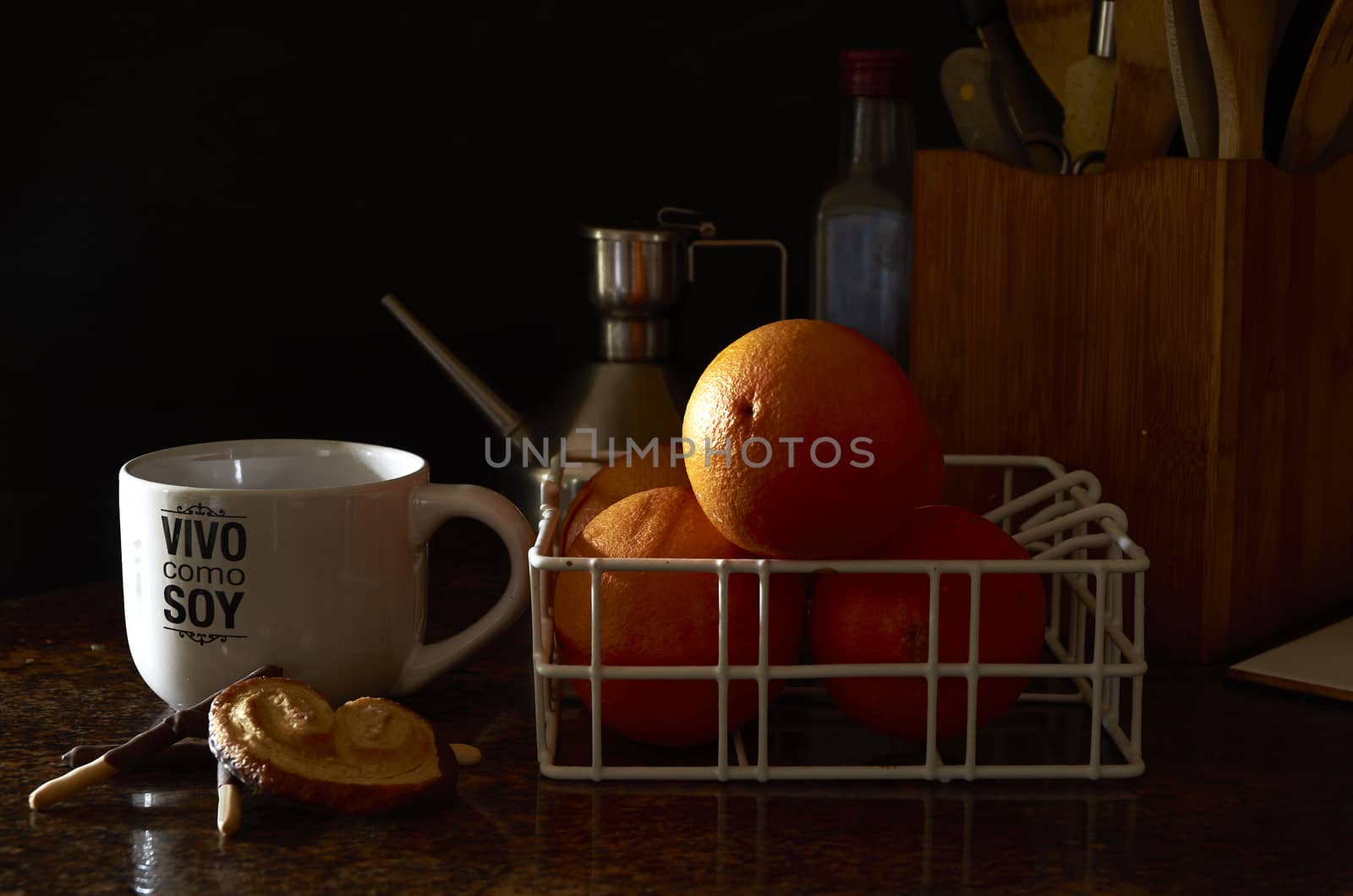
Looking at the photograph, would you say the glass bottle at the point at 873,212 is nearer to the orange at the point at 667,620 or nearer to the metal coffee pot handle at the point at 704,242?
the metal coffee pot handle at the point at 704,242

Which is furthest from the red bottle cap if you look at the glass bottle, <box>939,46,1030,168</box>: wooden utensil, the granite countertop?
the granite countertop

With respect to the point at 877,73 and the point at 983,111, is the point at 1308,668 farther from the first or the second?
the point at 877,73

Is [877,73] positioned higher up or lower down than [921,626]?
higher up

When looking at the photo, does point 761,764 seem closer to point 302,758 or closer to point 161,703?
point 302,758

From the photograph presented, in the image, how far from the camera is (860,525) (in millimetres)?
524

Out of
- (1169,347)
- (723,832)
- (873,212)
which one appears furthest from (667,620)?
(873,212)

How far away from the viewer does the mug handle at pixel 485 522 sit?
60 centimetres

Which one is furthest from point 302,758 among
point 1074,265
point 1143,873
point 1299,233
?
point 1299,233

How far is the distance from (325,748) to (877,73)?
0.57m

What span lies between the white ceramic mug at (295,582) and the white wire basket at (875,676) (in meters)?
0.06

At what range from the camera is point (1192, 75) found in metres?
0.68

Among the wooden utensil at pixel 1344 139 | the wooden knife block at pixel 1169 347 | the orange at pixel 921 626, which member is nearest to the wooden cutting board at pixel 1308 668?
the wooden knife block at pixel 1169 347

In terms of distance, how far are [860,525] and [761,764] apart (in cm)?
10

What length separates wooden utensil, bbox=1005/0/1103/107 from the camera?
81 centimetres
